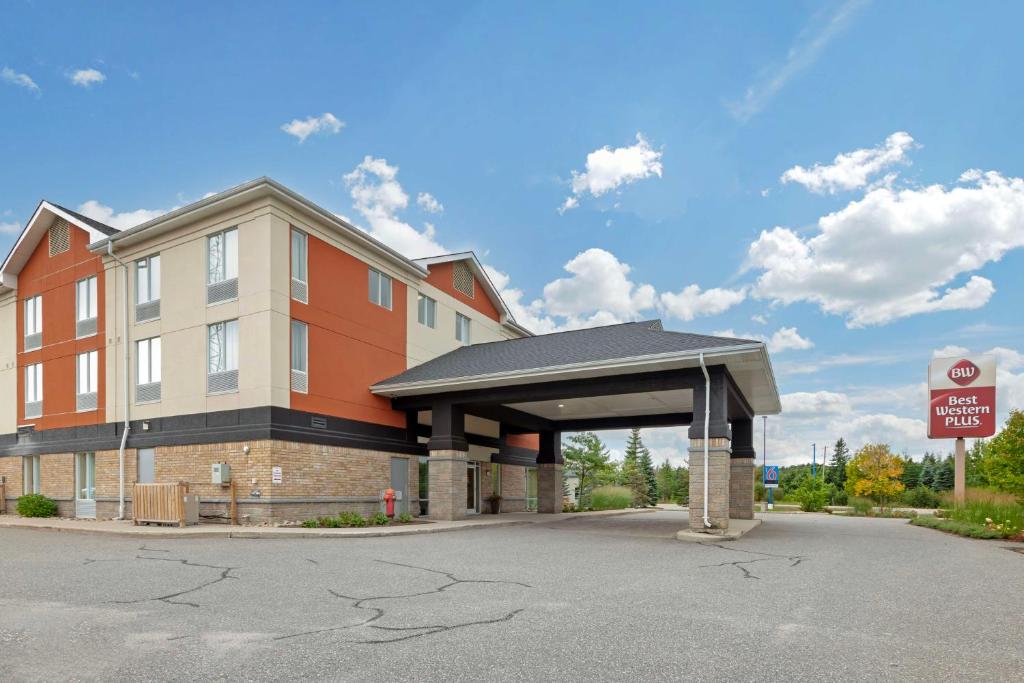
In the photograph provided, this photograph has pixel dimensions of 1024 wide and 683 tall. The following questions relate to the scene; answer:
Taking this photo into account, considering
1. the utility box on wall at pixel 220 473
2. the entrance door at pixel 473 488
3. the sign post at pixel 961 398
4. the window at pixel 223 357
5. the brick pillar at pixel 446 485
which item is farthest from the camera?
the entrance door at pixel 473 488

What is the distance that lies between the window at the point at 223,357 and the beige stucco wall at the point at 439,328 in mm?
6586

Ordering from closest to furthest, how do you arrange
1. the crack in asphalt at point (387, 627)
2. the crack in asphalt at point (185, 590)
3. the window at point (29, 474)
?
the crack in asphalt at point (387, 627) < the crack in asphalt at point (185, 590) < the window at point (29, 474)

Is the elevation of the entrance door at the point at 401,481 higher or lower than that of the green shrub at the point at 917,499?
higher

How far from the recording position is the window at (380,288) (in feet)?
76.6

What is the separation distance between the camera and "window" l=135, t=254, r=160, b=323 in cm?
2180

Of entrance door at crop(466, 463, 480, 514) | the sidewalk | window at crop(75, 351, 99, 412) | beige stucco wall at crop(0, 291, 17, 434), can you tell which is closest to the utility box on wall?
the sidewalk

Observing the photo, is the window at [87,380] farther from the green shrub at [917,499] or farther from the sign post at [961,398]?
the green shrub at [917,499]

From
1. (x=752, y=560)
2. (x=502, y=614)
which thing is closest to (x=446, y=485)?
(x=752, y=560)

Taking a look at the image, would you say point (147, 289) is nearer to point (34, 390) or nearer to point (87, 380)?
point (87, 380)

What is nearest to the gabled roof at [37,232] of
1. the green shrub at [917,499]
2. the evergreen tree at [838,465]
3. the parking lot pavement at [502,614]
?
the parking lot pavement at [502,614]

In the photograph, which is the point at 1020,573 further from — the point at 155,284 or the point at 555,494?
the point at 155,284

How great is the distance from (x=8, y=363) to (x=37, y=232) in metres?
5.45

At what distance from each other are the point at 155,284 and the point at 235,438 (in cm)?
633

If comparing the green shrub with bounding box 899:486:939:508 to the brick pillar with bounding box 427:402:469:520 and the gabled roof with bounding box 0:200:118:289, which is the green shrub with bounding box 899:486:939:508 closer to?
the brick pillar with bounding box 427:402:469:520
